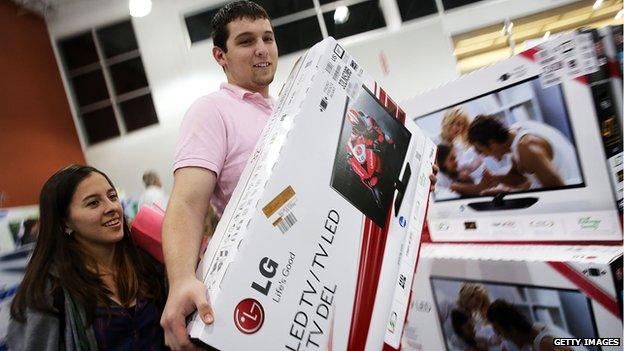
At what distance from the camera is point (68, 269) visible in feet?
3.77

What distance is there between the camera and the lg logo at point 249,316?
610mm

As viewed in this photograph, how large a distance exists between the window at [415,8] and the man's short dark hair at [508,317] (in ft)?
19.3

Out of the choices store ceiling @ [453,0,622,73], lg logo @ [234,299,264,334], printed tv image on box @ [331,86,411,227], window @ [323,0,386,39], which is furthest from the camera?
window @ [323,0,386,39]

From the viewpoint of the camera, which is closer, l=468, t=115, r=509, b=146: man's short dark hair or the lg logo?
the lg logo

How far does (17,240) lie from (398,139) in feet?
9.35

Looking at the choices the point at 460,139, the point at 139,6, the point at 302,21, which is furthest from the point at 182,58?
the point at 460,139

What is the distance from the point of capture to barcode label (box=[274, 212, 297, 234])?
703 millimetres

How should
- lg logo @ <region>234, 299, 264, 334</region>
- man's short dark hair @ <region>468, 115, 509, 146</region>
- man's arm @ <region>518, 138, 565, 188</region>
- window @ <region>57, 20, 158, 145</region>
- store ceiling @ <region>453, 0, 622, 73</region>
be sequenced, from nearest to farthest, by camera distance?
lg logo @ <region>234, 299, 264, 334</region> → man's arm @ <region>518, 138, 565, 188</region> → man's short dark hair @ <region>468, 115, 509, 146</region> → store ceiling @ <region>453, 0, 622, 73</region> → window @ <region>57, 20, 158, 145</region>

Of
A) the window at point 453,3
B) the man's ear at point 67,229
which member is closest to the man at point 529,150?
the man's ear at point 67,229

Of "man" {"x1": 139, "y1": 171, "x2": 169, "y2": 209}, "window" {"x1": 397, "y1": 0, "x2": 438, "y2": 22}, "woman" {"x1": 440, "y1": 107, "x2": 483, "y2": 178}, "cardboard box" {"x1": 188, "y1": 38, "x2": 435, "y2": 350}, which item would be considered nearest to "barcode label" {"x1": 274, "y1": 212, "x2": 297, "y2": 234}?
"cardboard box" {"x1": 188, "y1": 38, "x2": 435, "y2": 350}

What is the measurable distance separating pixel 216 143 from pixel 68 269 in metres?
0.63

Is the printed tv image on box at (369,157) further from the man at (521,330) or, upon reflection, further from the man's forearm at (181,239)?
the man at (521,330)

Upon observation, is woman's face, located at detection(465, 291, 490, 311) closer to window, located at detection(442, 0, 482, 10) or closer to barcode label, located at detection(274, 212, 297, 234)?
barcode label, located at detection(274, 212, 297, 234)

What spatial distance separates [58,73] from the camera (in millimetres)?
6715
